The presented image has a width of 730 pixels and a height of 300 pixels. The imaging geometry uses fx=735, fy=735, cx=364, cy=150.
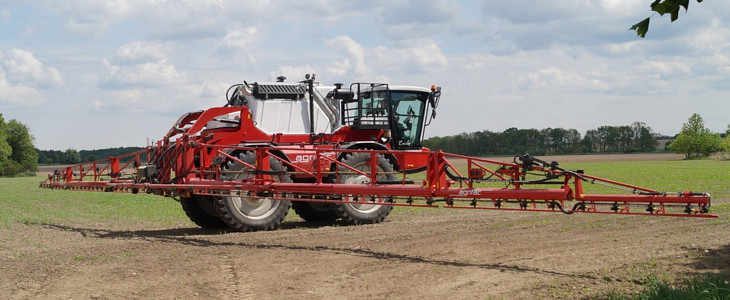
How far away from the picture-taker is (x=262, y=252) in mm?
10906

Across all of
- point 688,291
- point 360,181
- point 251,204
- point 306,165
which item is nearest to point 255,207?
point 251,204

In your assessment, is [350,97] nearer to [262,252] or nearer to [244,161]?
[244,161]

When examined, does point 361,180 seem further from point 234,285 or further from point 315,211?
point 234,285

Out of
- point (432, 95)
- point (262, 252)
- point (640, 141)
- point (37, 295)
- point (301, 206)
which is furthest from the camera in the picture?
point (640, 141)

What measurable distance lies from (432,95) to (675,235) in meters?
6.53

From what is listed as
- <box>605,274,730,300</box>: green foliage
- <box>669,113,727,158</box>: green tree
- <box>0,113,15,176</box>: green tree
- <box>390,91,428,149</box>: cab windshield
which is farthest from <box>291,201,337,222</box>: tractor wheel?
<box>669,113,727,158</box>: green tree

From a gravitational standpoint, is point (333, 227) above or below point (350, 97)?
below

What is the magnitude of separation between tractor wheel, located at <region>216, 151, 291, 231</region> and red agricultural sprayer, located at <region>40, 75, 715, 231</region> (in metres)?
0.02

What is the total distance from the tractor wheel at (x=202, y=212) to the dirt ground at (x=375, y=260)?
1.97ft

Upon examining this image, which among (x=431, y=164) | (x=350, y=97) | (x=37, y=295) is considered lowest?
(x=37, y=295)

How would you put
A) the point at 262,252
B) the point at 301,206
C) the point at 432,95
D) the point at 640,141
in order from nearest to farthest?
the point at 262,252, the point at 301,206, the point at 432,95, the point at 640,141

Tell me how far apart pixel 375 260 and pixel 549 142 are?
8072 centimetres

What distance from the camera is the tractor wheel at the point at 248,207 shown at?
13.3 metres

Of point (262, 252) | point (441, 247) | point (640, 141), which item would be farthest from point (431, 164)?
point (640, 141)
